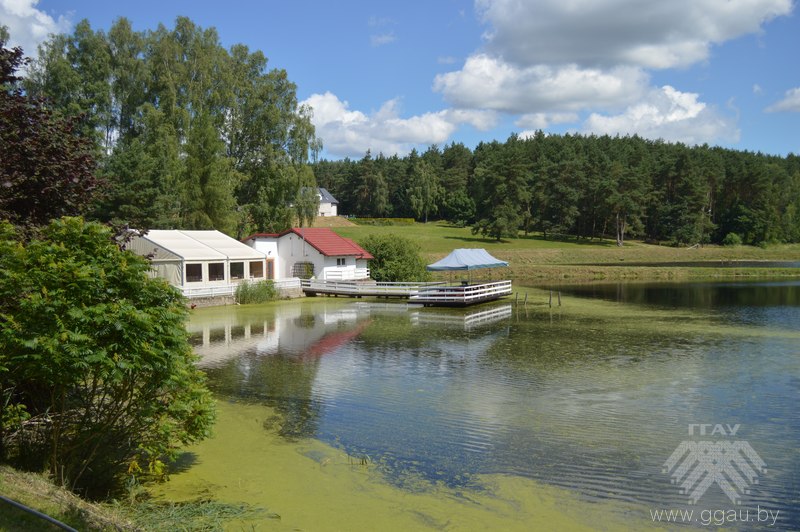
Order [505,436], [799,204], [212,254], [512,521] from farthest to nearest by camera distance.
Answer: [799,204], [212,254], [505,436], [512,521]

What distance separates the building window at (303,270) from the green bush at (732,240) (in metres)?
74.2

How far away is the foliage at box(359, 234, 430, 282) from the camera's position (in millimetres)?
46734

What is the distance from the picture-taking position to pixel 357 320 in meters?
32.1

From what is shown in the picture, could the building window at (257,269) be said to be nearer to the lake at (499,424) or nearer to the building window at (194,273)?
the building window at (194,273)

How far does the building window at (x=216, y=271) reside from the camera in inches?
1613

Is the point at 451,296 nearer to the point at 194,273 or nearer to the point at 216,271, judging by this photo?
the point at 216,271

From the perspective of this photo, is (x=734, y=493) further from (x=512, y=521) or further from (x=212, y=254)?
(x=212, y=254)

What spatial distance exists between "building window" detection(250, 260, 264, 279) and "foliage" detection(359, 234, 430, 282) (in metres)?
8.51

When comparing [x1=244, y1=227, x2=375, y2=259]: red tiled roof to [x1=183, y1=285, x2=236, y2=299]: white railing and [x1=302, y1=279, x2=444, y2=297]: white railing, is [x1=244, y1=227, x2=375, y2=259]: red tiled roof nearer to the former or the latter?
[x1=302, y1=279, x2=444, y2=297]: white railing

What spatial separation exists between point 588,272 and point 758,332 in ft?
120

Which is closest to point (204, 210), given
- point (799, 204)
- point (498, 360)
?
point (498, 360)

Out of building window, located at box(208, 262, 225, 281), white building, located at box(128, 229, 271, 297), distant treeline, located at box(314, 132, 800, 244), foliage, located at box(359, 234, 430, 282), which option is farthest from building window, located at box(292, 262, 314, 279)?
distant treeline, located at box(314, 132, 800, 244)

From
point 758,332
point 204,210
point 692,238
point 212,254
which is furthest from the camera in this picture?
point 692,238

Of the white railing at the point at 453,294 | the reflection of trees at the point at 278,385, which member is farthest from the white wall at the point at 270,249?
the reflection of trees at the point at 278,385
